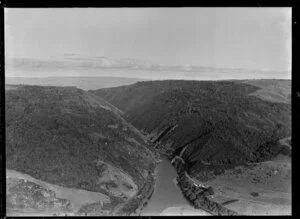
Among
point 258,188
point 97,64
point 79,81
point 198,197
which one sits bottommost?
point 198,197

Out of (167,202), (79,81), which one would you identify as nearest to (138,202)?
(167,202)

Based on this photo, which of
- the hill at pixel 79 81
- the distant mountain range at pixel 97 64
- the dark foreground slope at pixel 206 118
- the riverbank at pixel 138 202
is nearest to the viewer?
the riverbank at pixel 138 202

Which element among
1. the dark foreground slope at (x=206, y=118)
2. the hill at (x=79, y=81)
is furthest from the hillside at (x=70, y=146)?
the dark foreground slope at (x=206, y=118)

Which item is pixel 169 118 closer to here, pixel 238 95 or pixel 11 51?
pixel 238 95

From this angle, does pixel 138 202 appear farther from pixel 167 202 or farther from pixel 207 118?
pixel 207 118

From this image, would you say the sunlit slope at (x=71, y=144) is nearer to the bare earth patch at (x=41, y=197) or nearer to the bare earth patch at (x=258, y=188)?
the bare earth patch at (x=41, y=197)
